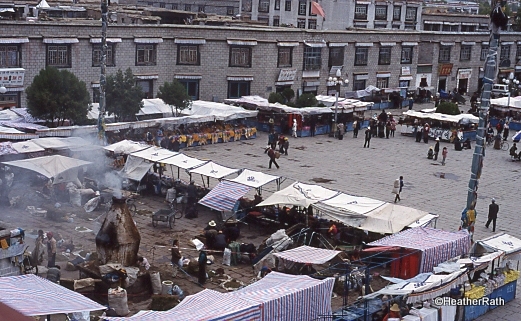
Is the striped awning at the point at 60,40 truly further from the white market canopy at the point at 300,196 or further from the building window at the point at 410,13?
the building window at the point at 410,13

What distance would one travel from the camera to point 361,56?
5772 cm

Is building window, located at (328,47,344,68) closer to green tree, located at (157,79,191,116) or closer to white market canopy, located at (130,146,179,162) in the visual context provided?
green tree, located at (157,79,191,116)

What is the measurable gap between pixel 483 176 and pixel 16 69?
2383cm

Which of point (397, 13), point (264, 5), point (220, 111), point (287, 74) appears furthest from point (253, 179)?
point (397, 13)

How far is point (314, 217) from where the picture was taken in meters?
24.5

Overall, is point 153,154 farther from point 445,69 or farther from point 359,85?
point 445,69

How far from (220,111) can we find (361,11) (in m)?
31.5

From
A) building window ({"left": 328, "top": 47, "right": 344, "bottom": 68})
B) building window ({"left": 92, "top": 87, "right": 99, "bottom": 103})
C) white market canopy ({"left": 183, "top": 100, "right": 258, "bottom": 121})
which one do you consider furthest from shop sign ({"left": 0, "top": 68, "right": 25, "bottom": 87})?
building window ({"left": 328, "top": 47, "right": 344, "bottom": 68})

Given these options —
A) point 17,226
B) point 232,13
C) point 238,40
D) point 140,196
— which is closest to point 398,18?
point 232,13

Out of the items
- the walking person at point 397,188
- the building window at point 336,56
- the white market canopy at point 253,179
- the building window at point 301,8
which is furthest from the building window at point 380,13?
the white market canopy at point 253,179

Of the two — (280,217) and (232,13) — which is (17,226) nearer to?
(280,217)

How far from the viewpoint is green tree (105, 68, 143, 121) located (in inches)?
1480

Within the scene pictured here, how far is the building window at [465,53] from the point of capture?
6700cm

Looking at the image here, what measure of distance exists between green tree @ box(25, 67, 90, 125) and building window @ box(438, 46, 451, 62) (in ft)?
124
